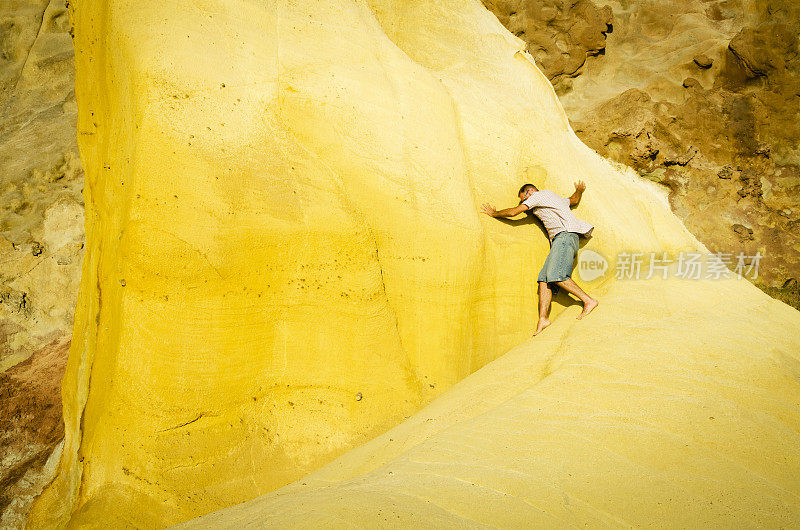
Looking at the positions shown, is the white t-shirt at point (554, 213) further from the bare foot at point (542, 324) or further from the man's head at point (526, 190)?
the bare foot at point (542, 324)

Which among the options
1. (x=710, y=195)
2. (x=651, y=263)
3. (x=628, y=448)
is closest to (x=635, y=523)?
(x=628, y=448)

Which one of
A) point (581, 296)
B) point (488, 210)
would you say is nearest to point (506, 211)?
point (488, 210)

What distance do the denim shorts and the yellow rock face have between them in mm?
234

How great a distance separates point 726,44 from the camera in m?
6.59

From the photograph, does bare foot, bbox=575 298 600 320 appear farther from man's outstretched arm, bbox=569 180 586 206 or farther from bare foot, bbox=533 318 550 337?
man's outstretched arm, bbox=569 180 586 206

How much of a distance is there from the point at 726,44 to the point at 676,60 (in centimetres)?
65

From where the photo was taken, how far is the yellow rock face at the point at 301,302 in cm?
253

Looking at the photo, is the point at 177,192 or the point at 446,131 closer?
the point at 177,192

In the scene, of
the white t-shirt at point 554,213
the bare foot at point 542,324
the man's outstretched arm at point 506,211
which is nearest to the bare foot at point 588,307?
the bare foot at point 542,324

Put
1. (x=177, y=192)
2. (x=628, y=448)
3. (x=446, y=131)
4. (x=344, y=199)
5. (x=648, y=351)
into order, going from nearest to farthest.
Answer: (x=628, y=448) → (x=648, y=351) → (x=177, y=192) → (x=344, y=199) → (x=446, y=131)

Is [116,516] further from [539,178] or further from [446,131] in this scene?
[539,178]

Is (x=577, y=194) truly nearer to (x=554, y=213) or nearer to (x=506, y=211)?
(x=554, y=213)

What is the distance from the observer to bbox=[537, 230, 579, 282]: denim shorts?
139 inches

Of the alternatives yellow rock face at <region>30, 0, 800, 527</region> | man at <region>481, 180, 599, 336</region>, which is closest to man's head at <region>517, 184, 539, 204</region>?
man at <region>481, 180, 599, 336</region>
